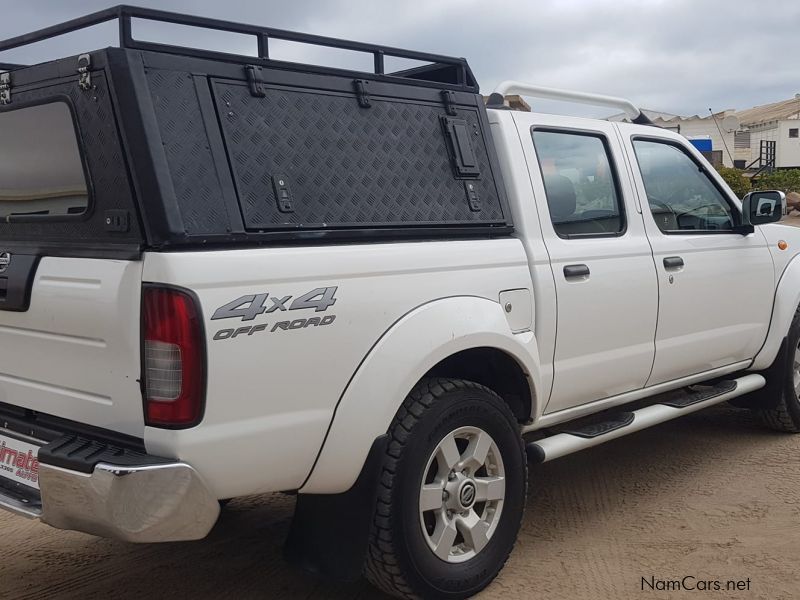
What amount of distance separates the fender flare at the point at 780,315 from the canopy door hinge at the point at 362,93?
318 cm

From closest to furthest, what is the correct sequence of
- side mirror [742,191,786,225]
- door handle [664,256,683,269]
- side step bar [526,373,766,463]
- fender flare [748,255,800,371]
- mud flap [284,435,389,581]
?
mud flap [284,435,389,581] < side step bar [526,373,766,463] < door handle [664,256,683,269] < side mirror [742,191,786,225] < fender flare [748,255,800,371]

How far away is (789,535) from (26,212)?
11.8 feet

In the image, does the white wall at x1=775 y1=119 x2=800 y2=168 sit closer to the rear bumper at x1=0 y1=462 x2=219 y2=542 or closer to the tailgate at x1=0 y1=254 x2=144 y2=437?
the tailgate at x1=0 y1=254 x2=144 y2=437

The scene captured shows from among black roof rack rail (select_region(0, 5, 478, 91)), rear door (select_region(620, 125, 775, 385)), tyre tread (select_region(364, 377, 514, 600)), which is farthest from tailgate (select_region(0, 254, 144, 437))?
rear door (select_region(620, 125, 775, 385))

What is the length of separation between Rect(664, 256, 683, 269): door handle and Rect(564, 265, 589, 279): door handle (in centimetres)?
68

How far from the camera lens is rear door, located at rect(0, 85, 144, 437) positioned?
8.79 feet

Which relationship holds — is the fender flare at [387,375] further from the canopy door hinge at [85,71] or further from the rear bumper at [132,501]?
the canopy door hinge at [85,71]

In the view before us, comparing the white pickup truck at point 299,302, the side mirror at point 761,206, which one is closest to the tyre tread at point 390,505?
the white pickup truck at point 299,302

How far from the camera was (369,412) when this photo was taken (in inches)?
117

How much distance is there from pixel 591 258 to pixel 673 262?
69cm

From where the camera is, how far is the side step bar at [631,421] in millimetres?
3789

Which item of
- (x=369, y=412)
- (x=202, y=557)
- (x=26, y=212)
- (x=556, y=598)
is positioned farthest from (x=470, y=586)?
(x=26, y=212)

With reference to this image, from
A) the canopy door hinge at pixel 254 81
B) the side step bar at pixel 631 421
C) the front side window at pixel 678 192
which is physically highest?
the canopy door hinge at pixel 254 81

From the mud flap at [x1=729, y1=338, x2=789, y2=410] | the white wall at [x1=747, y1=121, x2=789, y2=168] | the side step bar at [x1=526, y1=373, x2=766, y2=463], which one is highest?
the white wall at [x1=747, y1=121, x2=789, y2=168]
